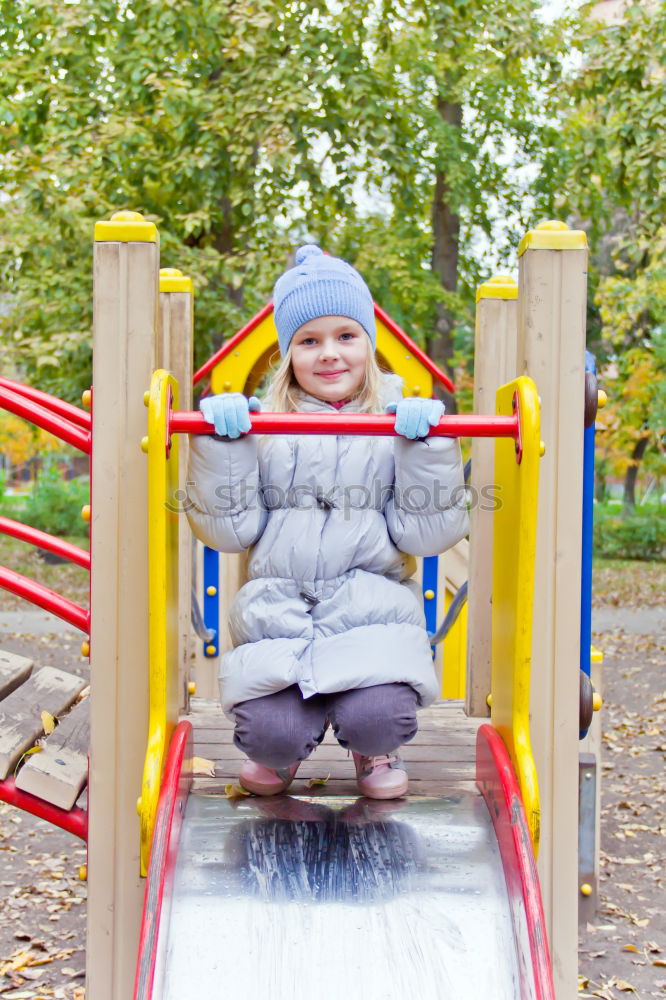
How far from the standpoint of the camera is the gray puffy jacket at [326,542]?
7.27ft

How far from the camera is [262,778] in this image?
7.92 ft

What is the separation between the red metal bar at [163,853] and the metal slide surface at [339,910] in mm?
28

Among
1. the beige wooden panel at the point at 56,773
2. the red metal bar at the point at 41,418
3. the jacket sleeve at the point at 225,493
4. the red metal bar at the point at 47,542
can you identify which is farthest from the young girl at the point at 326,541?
the red metal bar at the point at 47,542

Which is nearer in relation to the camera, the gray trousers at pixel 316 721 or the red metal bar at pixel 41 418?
the gray trousers at pixel 316 721

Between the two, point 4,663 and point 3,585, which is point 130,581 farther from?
point 4,663

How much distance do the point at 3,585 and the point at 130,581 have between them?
819 mm

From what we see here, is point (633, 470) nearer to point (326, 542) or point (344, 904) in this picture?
point (326, 542)

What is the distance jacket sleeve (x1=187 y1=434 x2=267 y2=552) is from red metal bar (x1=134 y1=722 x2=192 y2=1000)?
0.43 meters

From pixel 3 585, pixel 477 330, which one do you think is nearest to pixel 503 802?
pixel 3 585

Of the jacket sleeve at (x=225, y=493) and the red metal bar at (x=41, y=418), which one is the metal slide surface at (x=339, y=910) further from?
the red metal bar at (x=41, y=418)

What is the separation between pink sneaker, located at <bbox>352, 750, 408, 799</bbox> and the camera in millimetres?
2418

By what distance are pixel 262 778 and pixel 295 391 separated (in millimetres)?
913

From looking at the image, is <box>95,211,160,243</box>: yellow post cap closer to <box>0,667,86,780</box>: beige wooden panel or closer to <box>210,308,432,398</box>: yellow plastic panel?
<box>0,667,86,780</box>: beige wooden panel

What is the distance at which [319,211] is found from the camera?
30.7ft
